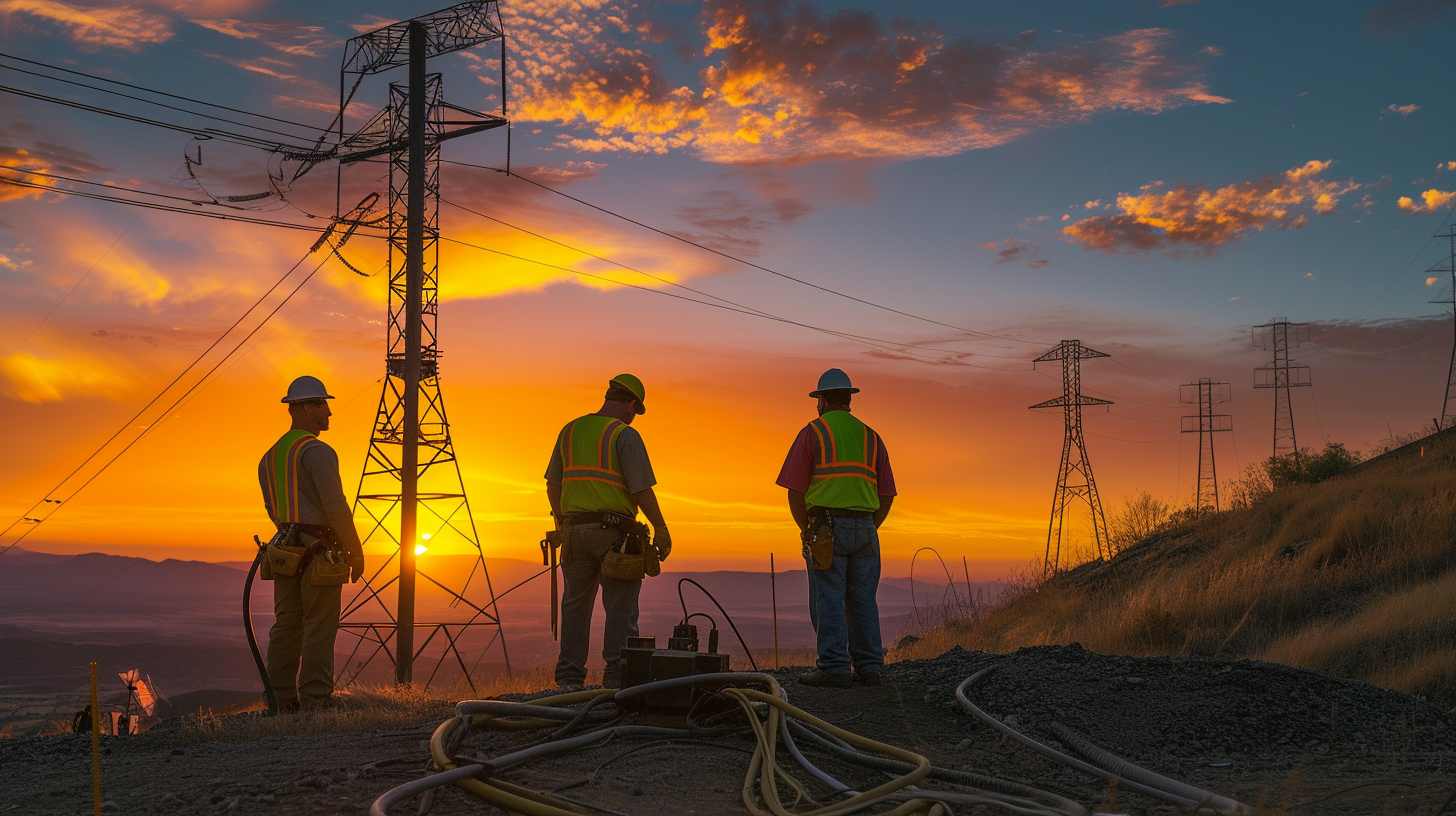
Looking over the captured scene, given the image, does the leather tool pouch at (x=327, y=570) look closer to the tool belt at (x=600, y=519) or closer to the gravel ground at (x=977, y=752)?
the gravel ground at (x=977, y=752)

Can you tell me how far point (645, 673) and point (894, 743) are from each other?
1549mm

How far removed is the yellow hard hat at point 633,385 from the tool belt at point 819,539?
174cm

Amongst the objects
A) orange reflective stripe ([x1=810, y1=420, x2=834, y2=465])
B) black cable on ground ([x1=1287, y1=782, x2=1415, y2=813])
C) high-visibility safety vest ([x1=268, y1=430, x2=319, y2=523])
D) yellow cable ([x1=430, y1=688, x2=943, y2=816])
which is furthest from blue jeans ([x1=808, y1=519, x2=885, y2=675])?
high-visibility safety vest ([x1=268, y1=430, x2=319, y2=523])

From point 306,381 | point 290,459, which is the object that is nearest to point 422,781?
point 290,459

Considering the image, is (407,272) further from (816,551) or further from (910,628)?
(816,551)

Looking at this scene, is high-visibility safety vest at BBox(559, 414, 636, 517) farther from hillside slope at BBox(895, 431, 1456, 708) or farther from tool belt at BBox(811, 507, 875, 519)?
hillside slope at BBox(895, 431, 1456, 708)

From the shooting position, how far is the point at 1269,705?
6.98 meters

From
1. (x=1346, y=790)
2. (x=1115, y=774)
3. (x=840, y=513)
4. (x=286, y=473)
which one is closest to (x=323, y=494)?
(x=286, y=473)

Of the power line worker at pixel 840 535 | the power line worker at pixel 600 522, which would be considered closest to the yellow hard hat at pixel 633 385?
the power line worker at pixel 600 522

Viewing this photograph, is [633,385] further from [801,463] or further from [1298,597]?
[1298,597]

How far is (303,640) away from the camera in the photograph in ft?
25.6

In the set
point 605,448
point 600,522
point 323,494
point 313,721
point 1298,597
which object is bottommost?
point 313,721

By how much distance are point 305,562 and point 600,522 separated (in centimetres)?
236

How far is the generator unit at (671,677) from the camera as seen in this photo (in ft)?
18.2
